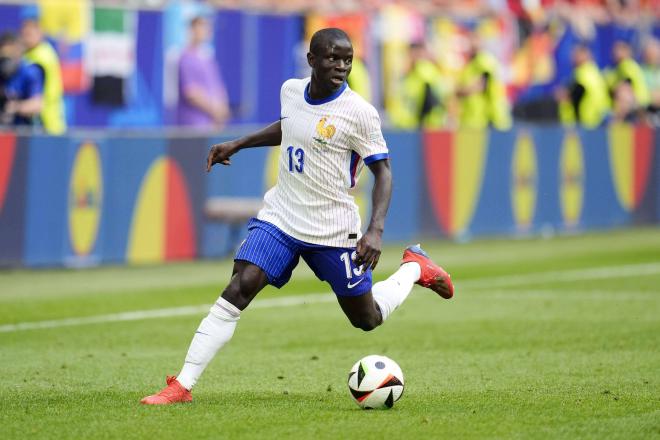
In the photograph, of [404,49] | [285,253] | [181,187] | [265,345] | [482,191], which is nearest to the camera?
[285,253]

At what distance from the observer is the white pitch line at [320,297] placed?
39.3 feet

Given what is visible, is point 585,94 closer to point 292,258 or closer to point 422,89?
point 422,89

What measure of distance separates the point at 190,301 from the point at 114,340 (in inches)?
103

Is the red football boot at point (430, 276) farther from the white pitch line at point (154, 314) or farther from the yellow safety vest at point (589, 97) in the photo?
the yellow safety vest at point (589, 97)

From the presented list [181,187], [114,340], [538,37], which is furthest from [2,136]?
[538,37]

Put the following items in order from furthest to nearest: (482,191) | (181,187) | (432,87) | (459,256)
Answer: (432,87) < (482,191) < (459,256) < (181,187)

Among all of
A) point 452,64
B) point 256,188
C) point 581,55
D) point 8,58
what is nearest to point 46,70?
point 8,58

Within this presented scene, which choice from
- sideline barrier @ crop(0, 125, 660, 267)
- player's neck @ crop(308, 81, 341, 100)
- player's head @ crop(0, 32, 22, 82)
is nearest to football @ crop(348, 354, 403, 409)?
player's neck @ crop(308, 81, 341, 100)

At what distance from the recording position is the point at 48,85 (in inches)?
728

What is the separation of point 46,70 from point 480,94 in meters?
7.75

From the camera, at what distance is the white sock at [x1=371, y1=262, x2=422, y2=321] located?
27.8 feet

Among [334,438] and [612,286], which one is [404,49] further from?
[334,438]

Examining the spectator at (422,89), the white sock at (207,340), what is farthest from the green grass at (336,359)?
the spectator at (422,89)

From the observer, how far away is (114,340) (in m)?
11.0
